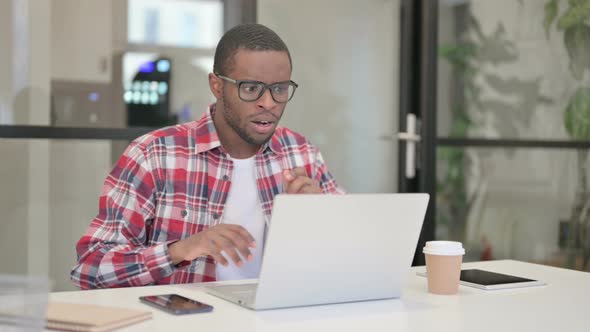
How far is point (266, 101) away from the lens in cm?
195

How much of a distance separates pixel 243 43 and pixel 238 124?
8.0 inches

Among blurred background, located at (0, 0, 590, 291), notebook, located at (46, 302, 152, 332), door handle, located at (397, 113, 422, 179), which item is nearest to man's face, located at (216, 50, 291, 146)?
notebook, located at (46, 302, 152, 332)

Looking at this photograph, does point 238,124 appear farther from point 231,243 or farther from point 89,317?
point 89,317

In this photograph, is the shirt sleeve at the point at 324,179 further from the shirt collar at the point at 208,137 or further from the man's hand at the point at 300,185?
the man's hand at the point at 300,185

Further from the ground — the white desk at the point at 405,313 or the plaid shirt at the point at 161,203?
the plaid shirt at the point at 161,203

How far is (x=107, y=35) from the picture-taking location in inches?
115

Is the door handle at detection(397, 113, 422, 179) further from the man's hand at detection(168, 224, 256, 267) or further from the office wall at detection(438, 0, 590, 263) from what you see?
the man's hand at detection(168, 224, 256, 267)

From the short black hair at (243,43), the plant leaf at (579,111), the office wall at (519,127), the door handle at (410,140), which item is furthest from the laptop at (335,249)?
the plant leaf at (579,111)

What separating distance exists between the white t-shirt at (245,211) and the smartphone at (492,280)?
0.42 meters

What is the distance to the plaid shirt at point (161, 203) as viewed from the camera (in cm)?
176

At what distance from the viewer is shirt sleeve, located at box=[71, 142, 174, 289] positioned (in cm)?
175

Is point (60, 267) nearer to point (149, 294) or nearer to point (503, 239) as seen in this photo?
point (149, 294)

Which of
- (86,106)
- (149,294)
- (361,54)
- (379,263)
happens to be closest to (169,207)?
(149,294)

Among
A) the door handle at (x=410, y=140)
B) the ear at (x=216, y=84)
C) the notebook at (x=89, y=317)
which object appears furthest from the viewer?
the door handle at (x=410, y=140)
